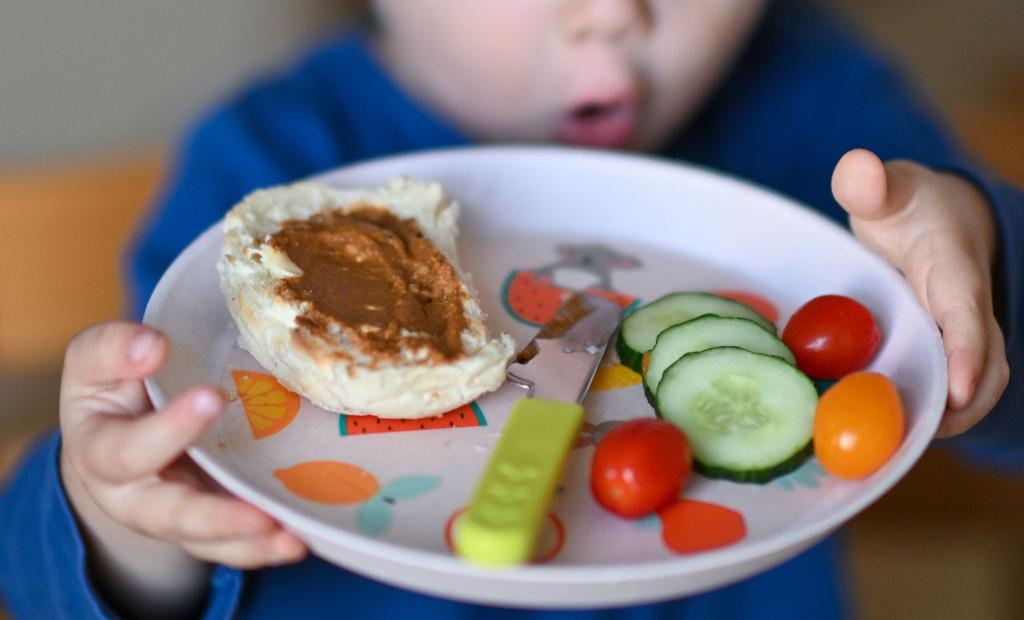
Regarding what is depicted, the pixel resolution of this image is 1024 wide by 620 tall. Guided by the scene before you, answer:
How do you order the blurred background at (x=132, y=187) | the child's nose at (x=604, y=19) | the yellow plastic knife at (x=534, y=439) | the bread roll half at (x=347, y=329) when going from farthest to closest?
the blurred background at (x=132, y=187), the child's nose at (x=604, y=19), the bread roll half at (x=347, y=329), the yellow plastic knife at (x=534, y=439)

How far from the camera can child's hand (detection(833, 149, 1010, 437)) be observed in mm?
1015

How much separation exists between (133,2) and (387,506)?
7.53ft

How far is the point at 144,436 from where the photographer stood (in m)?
0.83

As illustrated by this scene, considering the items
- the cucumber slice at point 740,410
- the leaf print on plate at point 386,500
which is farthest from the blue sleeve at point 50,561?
the cucumber slice at point 740,410

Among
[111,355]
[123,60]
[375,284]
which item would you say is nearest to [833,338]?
[375,284]

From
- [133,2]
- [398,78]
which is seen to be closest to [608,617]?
[398,78]

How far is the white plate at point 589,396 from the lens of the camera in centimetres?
79

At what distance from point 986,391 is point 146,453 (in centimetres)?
84

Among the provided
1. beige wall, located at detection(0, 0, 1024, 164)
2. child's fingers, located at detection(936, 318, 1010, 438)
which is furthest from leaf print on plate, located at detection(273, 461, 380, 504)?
beige wall, located at detection(0, 0, 1024, 164)

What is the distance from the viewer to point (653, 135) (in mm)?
1709

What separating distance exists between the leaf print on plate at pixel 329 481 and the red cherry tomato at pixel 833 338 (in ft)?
1.58

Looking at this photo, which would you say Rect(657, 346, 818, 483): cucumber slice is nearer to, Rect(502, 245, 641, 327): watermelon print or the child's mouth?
Rect(502, 245, 641, 327): watermelon print

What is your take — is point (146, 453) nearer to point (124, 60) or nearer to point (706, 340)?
point (706, 340)

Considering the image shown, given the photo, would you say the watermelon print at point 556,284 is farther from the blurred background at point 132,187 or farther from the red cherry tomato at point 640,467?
the blurred background at point 132,187
